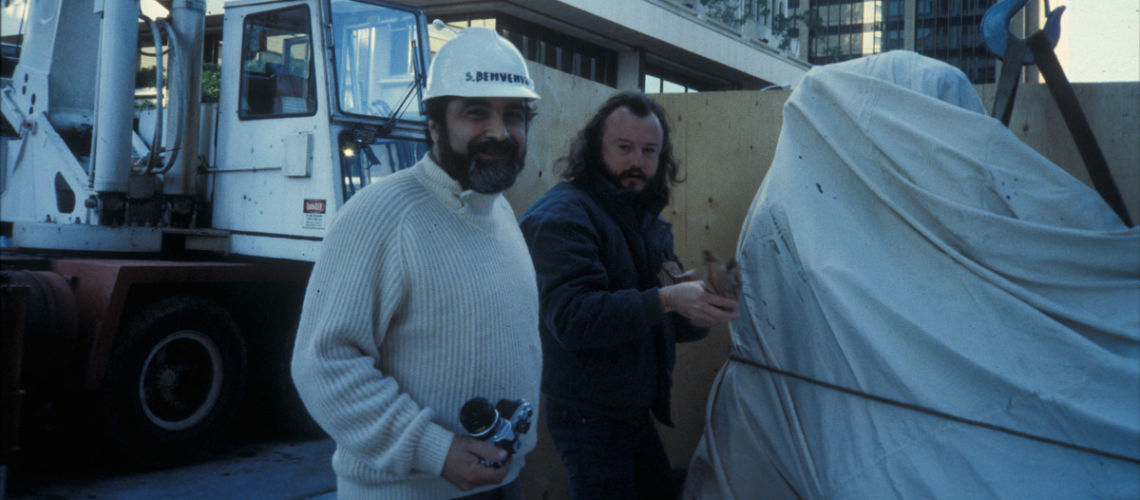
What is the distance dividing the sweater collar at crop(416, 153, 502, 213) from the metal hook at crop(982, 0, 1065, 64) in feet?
7.35

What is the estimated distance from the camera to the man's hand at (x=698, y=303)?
2294mm

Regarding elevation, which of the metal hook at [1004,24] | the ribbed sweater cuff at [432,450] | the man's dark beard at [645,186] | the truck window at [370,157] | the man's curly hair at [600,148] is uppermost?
the metal hook at [1004,24]

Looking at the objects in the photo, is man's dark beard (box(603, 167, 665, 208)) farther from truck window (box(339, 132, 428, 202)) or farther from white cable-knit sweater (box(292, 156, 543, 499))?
truck window (box(339, 132, 428, 202))

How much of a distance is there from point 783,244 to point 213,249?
4.33 metres

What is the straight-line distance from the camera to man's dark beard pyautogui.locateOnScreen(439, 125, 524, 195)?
6.52ft

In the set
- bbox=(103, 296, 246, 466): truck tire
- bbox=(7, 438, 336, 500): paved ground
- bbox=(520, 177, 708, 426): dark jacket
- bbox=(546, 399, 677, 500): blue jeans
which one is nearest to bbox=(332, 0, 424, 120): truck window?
bbox=(103, 296, 246, 466): truck tire

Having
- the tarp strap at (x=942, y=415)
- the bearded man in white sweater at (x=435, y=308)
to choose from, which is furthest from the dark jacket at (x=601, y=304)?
the tarp strap at (x=942, y=415)

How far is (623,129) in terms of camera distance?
282 centimetres

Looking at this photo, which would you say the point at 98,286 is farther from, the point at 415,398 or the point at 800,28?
the point at 800,28

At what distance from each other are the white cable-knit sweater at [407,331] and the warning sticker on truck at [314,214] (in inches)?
149

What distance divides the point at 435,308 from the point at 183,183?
5.01 m

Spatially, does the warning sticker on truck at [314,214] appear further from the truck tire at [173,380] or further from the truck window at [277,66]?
the truck tire at [173,380]

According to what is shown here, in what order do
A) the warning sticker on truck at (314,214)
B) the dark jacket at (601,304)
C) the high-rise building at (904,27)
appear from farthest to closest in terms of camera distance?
the high-rise building at (904,27) → the warning sticker on truck at (314,214) → the dark jacket at (601,304)

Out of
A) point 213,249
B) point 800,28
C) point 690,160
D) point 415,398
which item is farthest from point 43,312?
point 800,28
